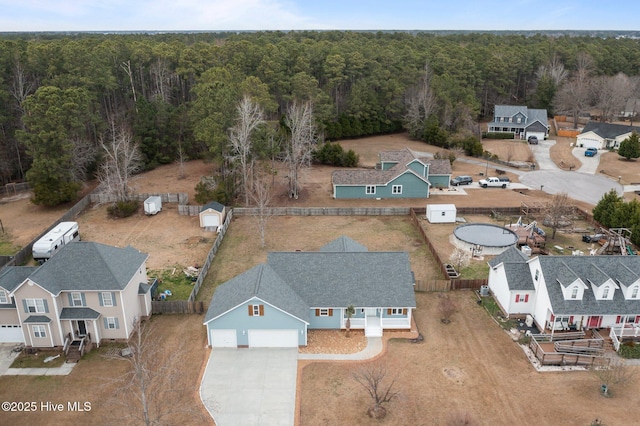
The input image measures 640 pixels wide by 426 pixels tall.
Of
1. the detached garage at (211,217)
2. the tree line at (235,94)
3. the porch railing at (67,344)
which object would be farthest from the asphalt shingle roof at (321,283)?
the tree line at (235,94)

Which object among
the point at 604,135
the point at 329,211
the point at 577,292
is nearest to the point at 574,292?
the point at 577,292

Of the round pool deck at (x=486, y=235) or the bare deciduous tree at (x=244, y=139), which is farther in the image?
the bare deciduous tree at (x=244, y=139)

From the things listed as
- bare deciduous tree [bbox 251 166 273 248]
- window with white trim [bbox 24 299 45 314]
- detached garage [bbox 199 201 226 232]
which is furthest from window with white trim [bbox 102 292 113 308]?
detached garage [bbox 199 201 226 232]

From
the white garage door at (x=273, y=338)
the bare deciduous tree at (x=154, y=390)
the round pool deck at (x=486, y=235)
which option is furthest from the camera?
the round pool deck at (x=486, y=235)

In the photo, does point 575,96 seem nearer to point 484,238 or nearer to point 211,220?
point 484,238

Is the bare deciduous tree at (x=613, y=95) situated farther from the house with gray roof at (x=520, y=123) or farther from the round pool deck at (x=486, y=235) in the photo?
the round pool deck at (x=486, y=235)

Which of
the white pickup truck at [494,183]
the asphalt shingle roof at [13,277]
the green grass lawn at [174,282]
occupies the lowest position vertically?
the green grass lawn at [174,282]

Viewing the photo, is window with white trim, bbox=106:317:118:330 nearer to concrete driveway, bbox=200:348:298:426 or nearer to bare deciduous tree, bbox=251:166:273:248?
concrete driveway, bbox=200:348:298:426

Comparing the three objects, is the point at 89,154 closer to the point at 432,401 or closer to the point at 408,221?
the point at 408,221
